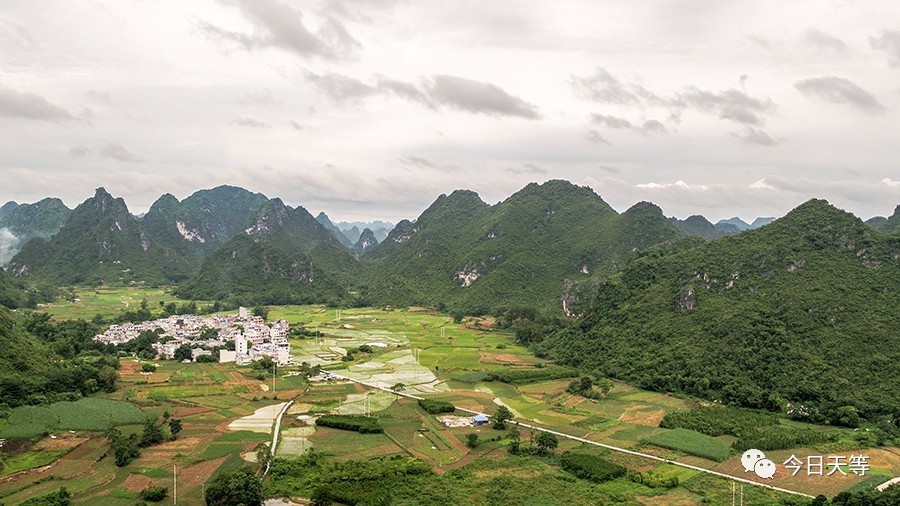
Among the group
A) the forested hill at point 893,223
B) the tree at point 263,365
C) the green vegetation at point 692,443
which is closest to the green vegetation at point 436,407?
the green vegetation at point 692,443

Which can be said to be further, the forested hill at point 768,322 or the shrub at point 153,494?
the forested hill at point 768,322

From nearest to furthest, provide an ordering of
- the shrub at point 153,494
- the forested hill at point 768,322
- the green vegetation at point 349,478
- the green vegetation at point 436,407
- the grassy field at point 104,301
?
the shrub at point 153,494 < the green vegetation at point 349,478 < the green vegetation at point 436,407 < the forested hill at point 768,322 < the grassy field at point 104,301

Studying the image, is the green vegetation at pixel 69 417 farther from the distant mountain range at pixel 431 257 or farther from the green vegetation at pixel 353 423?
the distant mountain range at pixel 431 257

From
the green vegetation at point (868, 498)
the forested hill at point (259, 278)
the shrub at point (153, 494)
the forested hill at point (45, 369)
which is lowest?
the shrub at point (153, 494)

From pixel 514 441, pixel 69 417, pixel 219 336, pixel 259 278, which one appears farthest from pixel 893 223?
pixel 259 278

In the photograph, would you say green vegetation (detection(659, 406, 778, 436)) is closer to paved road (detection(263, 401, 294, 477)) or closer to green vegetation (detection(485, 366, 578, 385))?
green vegetation (detection(485, 366, 578, 385))

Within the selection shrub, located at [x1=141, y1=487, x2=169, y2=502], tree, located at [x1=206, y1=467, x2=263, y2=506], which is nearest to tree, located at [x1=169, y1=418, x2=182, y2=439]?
shrub, located at [x1=141, y1=487, x2=169, y2=502]

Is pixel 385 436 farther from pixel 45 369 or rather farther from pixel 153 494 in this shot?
pixel 45 369
